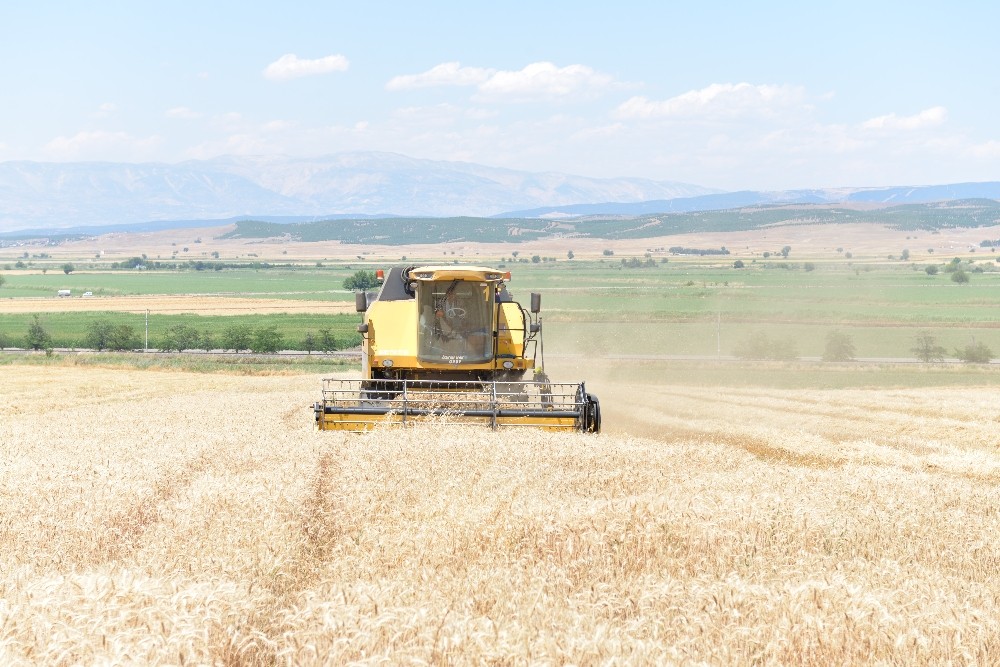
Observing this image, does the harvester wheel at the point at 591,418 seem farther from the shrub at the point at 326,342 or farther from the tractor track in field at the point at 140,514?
the shrub at the point at 326,342

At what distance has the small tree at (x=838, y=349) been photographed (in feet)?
187

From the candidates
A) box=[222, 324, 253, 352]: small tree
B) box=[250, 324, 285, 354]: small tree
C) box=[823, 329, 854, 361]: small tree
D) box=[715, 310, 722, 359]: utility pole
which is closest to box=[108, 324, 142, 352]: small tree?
box=[222, 324, 253, 352]: small tree

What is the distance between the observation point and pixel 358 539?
27.6 ft

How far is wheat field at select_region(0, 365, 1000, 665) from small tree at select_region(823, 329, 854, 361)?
1669 inches

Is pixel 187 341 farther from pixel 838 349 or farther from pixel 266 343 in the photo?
pixel 838 349

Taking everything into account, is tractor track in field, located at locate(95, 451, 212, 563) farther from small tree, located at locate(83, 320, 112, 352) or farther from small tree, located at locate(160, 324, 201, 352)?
small tree, located at locate(83, 320, 112, 352)

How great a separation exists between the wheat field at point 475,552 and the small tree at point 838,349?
139 ft

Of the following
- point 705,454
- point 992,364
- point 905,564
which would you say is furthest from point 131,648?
point 992,364

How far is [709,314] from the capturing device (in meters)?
80.6

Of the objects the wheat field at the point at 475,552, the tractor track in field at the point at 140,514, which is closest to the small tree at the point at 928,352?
the wheat field at the point at 475,552

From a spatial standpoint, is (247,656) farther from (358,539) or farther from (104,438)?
(104,438)

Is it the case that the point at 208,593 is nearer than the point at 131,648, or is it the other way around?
the point at 131,648

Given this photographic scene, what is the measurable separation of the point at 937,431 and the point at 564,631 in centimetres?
1831

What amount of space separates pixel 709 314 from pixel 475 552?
74.4 metres
